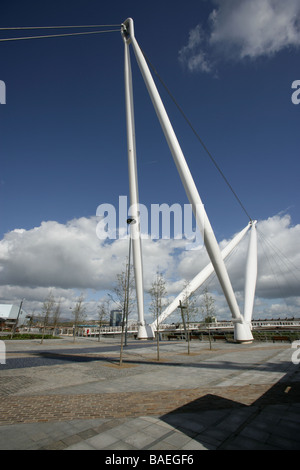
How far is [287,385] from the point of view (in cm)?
977

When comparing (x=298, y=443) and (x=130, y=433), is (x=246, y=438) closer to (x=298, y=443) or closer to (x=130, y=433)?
(x=298, y=443)

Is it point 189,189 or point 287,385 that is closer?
point 287,385

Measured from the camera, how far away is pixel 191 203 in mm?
13062

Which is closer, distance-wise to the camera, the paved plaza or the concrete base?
the paved plaza

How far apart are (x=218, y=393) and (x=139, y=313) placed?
1214 cm

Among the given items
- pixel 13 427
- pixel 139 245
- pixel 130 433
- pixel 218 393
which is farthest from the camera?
pixel 139 245

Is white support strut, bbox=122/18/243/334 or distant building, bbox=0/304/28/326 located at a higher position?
white support strut, bbox=122/18/243/334

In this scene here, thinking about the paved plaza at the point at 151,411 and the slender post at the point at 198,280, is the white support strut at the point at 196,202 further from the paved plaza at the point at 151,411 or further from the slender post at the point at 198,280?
the slender post at the point at 198,280

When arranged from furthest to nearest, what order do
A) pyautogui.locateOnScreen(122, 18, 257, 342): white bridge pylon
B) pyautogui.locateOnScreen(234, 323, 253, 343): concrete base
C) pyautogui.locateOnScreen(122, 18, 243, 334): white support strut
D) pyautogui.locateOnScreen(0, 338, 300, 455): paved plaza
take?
1. pyautogui.locateOnScreen(234, 323, 253, 343): concrete base
2. pyautogui.locateOnScreen(122, 18, 257, 342): white bridge pylon
3. pyautogui.locateOnScreen(122, 18, 243, 334): white support strut
4. pyautogui.locateOnScreen(0, 338, 300, 455): paved plaza

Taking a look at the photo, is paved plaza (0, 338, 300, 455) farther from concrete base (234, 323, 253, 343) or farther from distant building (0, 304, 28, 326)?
distant building (0, 304, 28, 326)

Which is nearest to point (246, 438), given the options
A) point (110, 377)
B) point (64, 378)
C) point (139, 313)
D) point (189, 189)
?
point (110, 377)

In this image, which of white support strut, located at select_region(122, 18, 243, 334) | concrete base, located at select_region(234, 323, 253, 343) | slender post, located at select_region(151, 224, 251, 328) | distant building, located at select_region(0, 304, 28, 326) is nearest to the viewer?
white support strut, located at select_region(122, 18, 243, 334)

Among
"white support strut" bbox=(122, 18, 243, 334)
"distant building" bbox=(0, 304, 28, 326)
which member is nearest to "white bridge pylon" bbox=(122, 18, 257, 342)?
"white support strut" bbox=(122, 18, 243, 334)

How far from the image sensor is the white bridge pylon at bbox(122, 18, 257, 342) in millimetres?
12031
